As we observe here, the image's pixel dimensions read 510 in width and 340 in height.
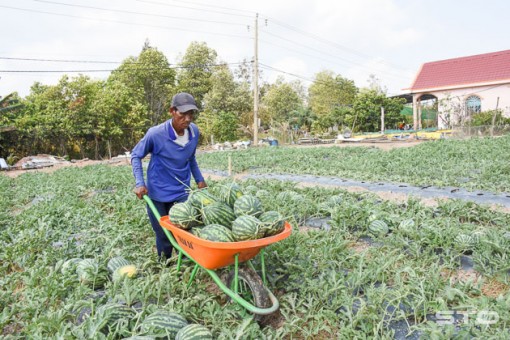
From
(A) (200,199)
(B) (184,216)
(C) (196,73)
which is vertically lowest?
(B) (184,216)

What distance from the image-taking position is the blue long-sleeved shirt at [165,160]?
4020 millimetres

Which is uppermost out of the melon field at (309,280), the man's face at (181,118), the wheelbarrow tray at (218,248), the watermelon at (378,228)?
the man's face at (181,118)

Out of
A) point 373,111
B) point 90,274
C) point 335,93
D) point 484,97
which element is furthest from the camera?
point 335,93

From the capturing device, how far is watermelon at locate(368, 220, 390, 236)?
14.7 ft

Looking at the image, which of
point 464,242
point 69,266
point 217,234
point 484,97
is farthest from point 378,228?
point 484,97

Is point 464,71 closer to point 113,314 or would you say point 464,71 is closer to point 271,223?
point 271,223

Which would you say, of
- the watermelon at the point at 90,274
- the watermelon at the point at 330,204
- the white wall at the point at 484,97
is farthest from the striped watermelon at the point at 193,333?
the white wall at the point at 484,97

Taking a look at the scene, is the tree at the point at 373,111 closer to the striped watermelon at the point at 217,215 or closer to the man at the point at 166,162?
the man at the point at 166,162

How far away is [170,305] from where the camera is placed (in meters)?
2.92

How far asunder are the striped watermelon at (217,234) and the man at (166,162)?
1135 millimetres

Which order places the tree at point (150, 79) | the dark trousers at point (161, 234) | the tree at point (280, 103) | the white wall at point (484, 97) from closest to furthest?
the dark trousers at point (161, 234) < the white wall at point (484, 97) < the tree at point (150, 79) < the tree at point (280, 103)

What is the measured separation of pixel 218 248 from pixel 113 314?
96 centimetres

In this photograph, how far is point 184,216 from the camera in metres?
3.20

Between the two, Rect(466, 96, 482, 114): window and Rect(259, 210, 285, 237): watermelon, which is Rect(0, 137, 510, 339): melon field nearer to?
Rect(259, 210, 285, 237): watermelon
